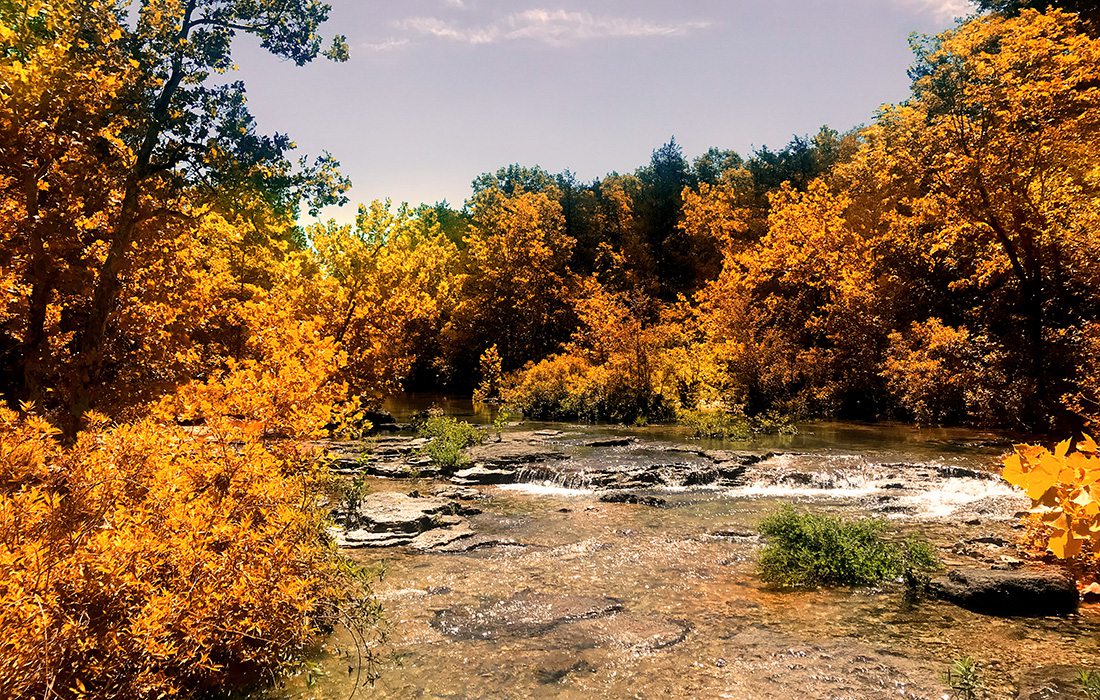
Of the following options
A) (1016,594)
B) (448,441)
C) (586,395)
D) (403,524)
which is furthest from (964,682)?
(586,395)

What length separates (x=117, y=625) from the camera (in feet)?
11.6

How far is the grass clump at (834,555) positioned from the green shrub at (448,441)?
766cm

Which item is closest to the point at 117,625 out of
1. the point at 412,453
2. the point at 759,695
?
the point at 759,695

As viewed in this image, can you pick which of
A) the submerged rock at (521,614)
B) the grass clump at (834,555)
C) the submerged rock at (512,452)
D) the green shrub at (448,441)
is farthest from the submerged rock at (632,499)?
the submerged rock at (521,614)

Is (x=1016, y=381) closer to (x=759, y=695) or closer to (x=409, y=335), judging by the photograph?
(x=759, y=695)

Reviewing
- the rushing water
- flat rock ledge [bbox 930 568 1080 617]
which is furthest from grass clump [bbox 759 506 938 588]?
flat rock ledge [bbox 930 568 1080 617]

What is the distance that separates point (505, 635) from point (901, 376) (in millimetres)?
16537

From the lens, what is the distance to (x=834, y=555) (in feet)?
21.9

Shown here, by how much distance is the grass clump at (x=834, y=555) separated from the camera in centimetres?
646

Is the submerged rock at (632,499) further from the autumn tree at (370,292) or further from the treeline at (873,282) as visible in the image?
the autumn tree at (370,292)

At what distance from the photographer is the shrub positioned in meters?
3.25

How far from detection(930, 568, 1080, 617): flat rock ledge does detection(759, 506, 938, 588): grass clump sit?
476 millimetres

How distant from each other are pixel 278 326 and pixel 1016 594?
1054 cm

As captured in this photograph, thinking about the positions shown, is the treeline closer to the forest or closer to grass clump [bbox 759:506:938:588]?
the forest
